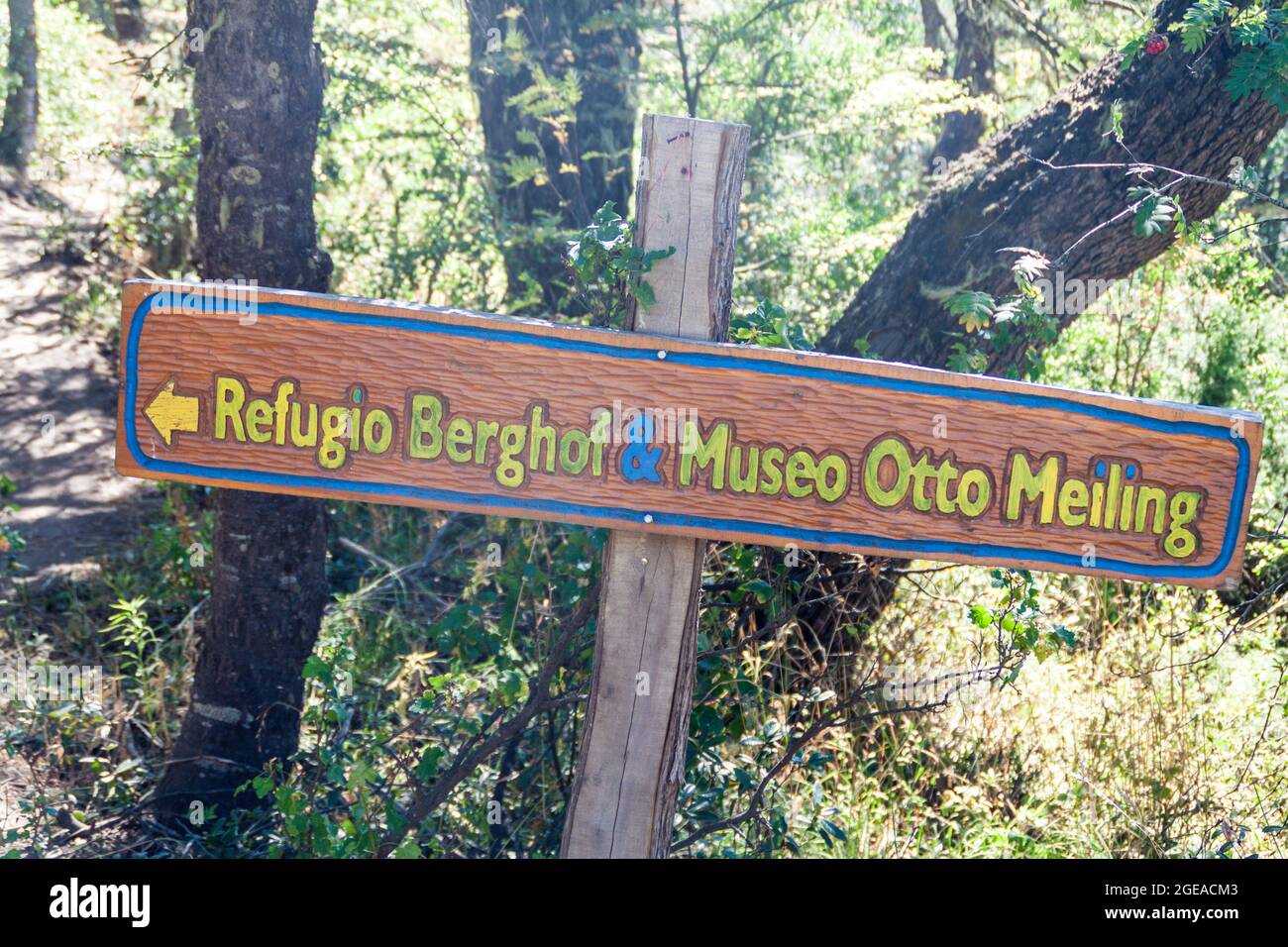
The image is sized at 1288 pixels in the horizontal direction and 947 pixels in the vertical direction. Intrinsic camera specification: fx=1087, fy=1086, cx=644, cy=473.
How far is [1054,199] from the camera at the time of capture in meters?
3.62

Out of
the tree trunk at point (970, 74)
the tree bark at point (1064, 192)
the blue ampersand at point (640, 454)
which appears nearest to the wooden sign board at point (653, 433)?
the blue ampersand at point (640, 454)

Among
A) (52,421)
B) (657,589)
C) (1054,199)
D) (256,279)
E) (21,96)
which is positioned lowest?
(52,421)

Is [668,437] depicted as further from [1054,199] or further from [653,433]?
[1054,199]

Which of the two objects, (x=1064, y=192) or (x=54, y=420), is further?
(x=54, y=420)

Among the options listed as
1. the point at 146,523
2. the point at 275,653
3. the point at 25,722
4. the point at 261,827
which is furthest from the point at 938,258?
the point at 146,523

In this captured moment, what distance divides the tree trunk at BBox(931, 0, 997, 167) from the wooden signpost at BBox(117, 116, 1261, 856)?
17.5 ft

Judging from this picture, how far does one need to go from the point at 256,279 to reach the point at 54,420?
4024 millimetres

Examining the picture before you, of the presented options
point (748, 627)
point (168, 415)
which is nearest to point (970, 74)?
point (748, 627)

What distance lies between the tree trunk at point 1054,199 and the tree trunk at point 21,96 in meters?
8.21

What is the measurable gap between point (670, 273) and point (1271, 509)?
449 cm

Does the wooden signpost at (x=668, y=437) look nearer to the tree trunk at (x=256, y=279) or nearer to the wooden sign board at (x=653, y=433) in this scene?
the wooden sign board at (x=653, y=433)

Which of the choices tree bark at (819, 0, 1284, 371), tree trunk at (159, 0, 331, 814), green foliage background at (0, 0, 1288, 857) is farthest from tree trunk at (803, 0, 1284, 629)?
tree trunk at (159, 0, 331, 814)

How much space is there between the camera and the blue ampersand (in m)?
2.12
